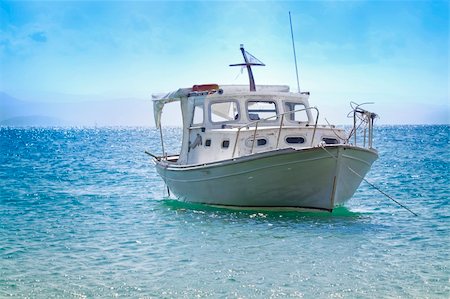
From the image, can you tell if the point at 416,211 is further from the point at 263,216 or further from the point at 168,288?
the point at 168,288

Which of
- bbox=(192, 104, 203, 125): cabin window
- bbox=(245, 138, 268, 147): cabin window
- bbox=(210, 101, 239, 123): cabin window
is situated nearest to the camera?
bbox=(245, 138, 268, 147): cabin window

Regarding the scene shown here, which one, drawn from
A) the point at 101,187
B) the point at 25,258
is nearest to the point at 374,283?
the point at 25,258

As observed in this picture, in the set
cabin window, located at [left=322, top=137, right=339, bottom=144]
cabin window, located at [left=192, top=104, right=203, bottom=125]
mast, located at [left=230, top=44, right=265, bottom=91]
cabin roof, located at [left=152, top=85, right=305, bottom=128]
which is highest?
mast, located at [left=230, top=44, right=265, bottom=91]

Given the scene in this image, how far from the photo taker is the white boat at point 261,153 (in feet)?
51.3

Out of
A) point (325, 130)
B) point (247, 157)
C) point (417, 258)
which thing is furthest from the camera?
point (325, 130)

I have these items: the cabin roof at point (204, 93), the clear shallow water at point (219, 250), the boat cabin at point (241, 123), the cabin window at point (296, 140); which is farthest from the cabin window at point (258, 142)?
the cabin roof at point (204, 93)

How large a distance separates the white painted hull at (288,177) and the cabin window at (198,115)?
5.98 ft

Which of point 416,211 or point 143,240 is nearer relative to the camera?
point 143,240

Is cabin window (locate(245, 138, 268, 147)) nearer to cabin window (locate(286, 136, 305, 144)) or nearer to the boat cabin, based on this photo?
the boat cabin

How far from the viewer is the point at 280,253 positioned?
1251 cm

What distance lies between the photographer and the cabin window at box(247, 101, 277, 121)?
1858 centimetres

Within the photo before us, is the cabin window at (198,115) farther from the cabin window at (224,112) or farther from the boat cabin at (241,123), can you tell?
the cabin window at (224,112)

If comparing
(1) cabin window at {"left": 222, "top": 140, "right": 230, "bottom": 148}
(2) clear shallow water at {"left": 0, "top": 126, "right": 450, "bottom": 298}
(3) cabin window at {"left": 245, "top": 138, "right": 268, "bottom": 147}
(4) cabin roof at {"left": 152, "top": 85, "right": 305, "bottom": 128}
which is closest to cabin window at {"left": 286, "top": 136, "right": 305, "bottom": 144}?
(3) cabin window at {"left": 245, "top": 138, "right": 268, "bottom": 147}

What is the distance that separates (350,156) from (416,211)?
160 inches
